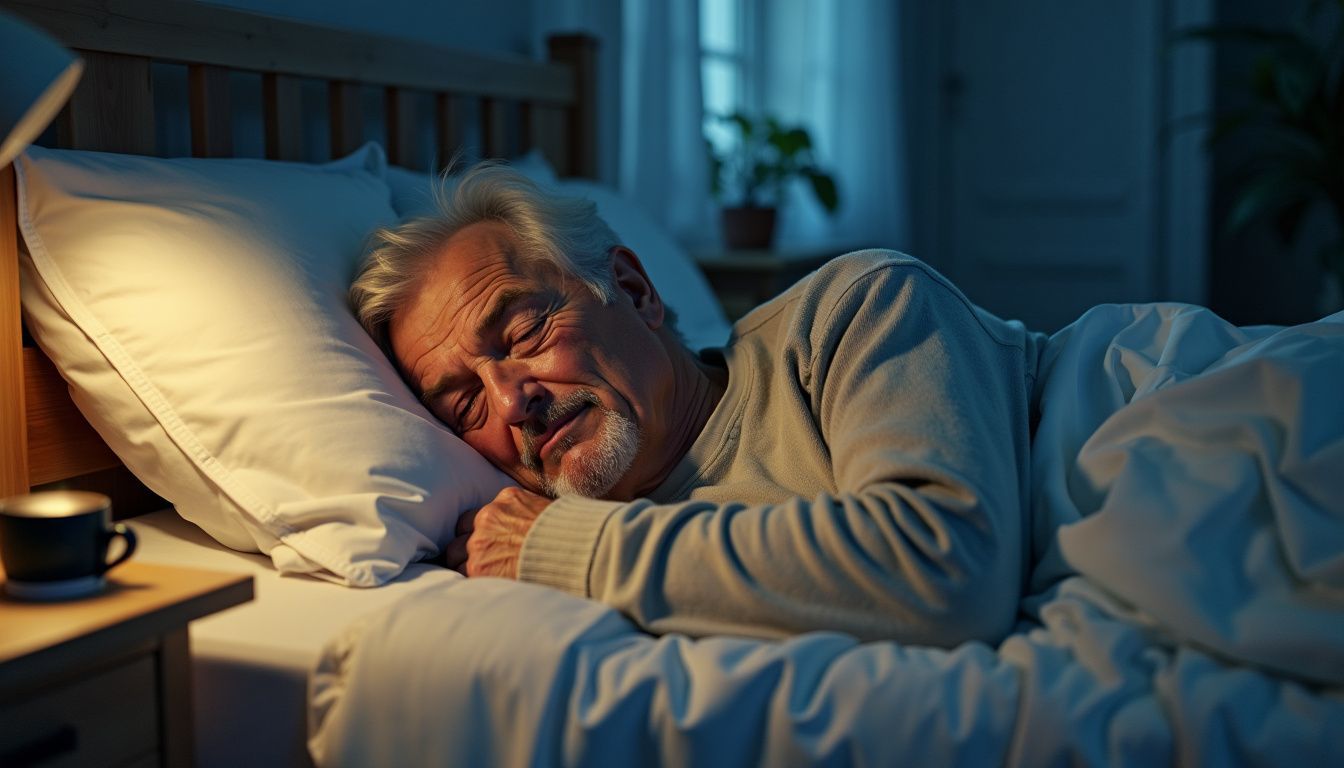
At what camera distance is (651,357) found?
4.50 feet

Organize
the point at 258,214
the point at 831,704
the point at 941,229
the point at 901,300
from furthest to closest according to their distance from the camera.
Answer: the point at 941,229 < the point at 258,214 < the point at 901,300 < the point at 831,704

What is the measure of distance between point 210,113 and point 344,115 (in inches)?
10.5

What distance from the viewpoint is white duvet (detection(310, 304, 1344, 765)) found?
0.84m

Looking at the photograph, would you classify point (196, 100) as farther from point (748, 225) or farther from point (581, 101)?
point (748, 225)

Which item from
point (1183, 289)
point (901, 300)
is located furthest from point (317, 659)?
point (1183, 289)

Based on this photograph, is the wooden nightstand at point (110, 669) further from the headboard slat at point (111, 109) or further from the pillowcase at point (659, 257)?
the pillowcase at point (659, 257)

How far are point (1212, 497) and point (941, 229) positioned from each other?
4.01m

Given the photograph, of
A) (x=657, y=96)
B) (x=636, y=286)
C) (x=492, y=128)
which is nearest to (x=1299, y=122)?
(x=657, y=96)

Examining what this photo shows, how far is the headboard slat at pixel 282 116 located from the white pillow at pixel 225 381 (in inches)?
16.3

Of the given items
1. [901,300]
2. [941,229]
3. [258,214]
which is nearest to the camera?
[901,300]

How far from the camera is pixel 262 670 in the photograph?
1008mm

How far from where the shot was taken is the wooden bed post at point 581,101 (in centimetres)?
253

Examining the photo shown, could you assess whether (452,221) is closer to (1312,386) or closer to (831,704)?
(831,704)

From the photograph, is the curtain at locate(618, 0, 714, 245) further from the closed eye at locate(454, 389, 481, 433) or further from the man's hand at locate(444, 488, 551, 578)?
the man's hand at locate(444, 488, 551, 578)
